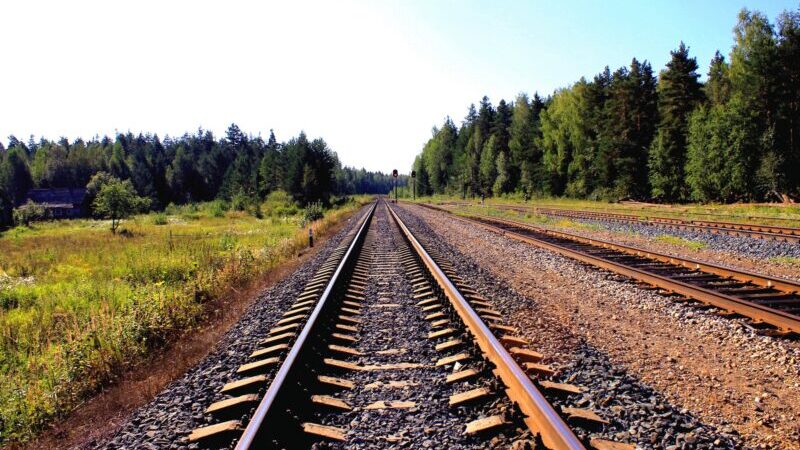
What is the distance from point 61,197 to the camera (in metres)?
79.7

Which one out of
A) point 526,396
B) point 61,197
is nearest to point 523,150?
point 526,396

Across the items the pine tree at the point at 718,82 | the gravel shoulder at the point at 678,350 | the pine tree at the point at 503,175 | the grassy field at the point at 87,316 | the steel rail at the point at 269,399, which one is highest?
the pine tree at the point at 718,82

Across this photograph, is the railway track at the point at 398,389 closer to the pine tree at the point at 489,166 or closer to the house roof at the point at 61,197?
the pine tree at the point at 489,166

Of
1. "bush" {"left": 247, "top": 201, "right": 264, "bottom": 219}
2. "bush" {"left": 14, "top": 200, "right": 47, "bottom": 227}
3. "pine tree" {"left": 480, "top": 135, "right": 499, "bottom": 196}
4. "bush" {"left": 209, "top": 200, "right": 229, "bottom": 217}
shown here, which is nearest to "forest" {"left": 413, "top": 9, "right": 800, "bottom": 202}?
"pine tree" {"left": 480, "top": 135, "right": 499, "bottom": 196}

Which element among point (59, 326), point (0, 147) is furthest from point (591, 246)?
point (0, 147)

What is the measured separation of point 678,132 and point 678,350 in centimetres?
4127

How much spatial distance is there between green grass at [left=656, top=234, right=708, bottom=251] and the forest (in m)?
23.7

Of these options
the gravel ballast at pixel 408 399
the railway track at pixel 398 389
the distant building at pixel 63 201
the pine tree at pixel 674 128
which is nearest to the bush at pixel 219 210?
the distant building at pixel 63 201

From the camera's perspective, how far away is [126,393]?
466cm

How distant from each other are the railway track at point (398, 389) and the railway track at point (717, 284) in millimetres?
3130

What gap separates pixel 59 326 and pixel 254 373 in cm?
608

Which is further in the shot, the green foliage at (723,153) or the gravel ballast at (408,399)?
the green foliage at (723,153)

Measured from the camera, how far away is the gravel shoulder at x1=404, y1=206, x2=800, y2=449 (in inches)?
143

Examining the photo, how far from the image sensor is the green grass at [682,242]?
43.0 feet
